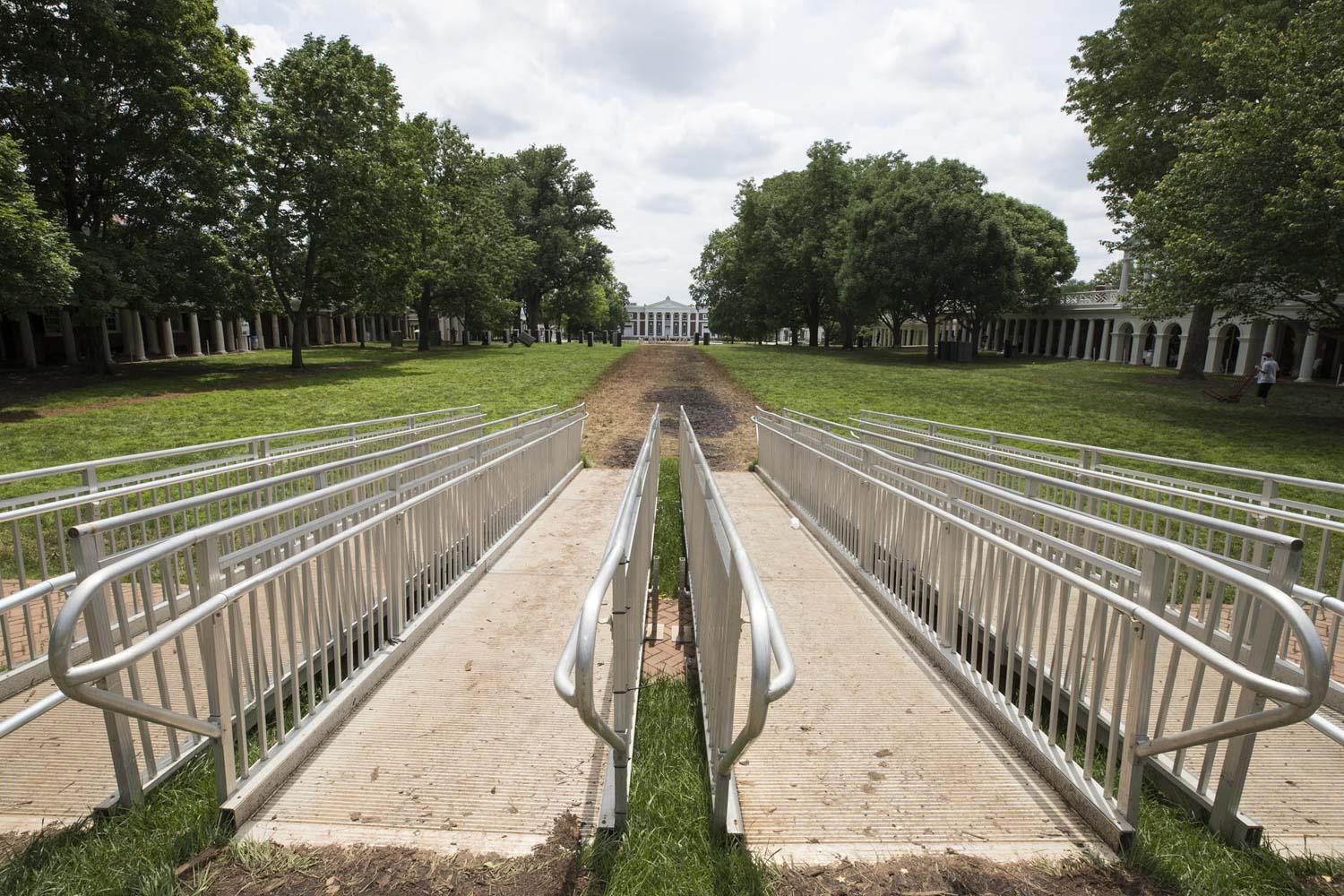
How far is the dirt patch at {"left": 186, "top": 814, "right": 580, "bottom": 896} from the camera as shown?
2170 millimetres

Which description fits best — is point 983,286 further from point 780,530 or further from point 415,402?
point 780,530

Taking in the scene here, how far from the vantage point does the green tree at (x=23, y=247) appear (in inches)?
544

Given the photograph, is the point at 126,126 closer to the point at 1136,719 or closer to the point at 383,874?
the point at 383,874

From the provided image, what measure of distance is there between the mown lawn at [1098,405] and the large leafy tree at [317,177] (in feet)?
52.6

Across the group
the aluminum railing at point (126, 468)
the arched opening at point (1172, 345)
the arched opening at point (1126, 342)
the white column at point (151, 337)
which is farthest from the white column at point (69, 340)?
the arched opening at point (1172, 345)

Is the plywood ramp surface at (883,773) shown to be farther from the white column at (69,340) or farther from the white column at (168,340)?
the white column at (168,340)

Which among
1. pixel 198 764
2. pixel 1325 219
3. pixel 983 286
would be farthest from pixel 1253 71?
pixel 198 764

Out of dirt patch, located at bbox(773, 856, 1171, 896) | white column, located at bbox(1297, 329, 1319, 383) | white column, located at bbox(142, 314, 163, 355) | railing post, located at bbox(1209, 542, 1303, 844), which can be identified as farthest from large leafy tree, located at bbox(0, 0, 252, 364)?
white column, located at bbox(1297, 329, 1319, 383)

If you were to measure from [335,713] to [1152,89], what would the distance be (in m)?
31.7

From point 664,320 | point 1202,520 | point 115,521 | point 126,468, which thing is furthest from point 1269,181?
point 664,320

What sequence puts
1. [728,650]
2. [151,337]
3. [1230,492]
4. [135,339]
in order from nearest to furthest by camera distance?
1. [728,650]
2. [1230,492]
3. [135,339]
4. [151,337]

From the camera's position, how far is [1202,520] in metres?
3.30

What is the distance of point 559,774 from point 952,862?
1.58 meters

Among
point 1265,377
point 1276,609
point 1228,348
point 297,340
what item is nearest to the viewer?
point 1276,609
